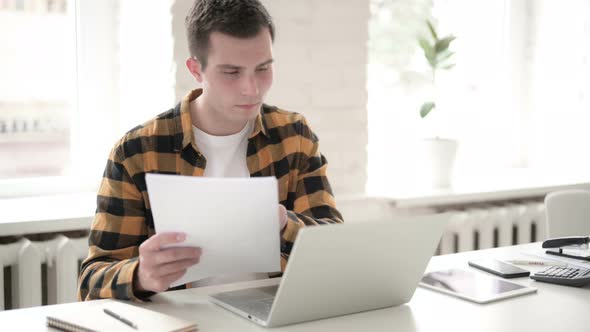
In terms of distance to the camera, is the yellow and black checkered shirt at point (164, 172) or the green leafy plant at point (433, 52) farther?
the green leafy plant at point (433, 52)

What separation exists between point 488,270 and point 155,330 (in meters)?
0.80

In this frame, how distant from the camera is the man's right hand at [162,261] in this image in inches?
52.6

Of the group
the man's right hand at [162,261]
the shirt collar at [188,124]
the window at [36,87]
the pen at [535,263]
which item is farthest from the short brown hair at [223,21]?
the window at [36,87]

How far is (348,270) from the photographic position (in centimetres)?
130

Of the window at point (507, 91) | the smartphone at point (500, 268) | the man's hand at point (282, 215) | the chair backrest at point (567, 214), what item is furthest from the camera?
the window at point (507, 91)

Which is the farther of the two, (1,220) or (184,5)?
(184,5)

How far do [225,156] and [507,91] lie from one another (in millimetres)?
2104

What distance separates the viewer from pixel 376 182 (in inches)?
125

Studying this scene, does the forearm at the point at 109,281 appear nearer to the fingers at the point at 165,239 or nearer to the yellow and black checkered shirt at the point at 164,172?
the yellow and black checkered shirt at the point at 164,172

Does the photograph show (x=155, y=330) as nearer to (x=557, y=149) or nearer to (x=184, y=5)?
(x=184, y=5)

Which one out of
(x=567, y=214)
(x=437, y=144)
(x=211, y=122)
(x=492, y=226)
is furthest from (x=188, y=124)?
(x=492, y=226)

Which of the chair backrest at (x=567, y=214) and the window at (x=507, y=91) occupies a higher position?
the window at (x=507, y=91)

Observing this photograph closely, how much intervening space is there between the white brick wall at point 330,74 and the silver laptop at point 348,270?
1.29 metres

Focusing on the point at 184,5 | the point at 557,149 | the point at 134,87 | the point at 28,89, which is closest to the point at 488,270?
the point at 184,5
